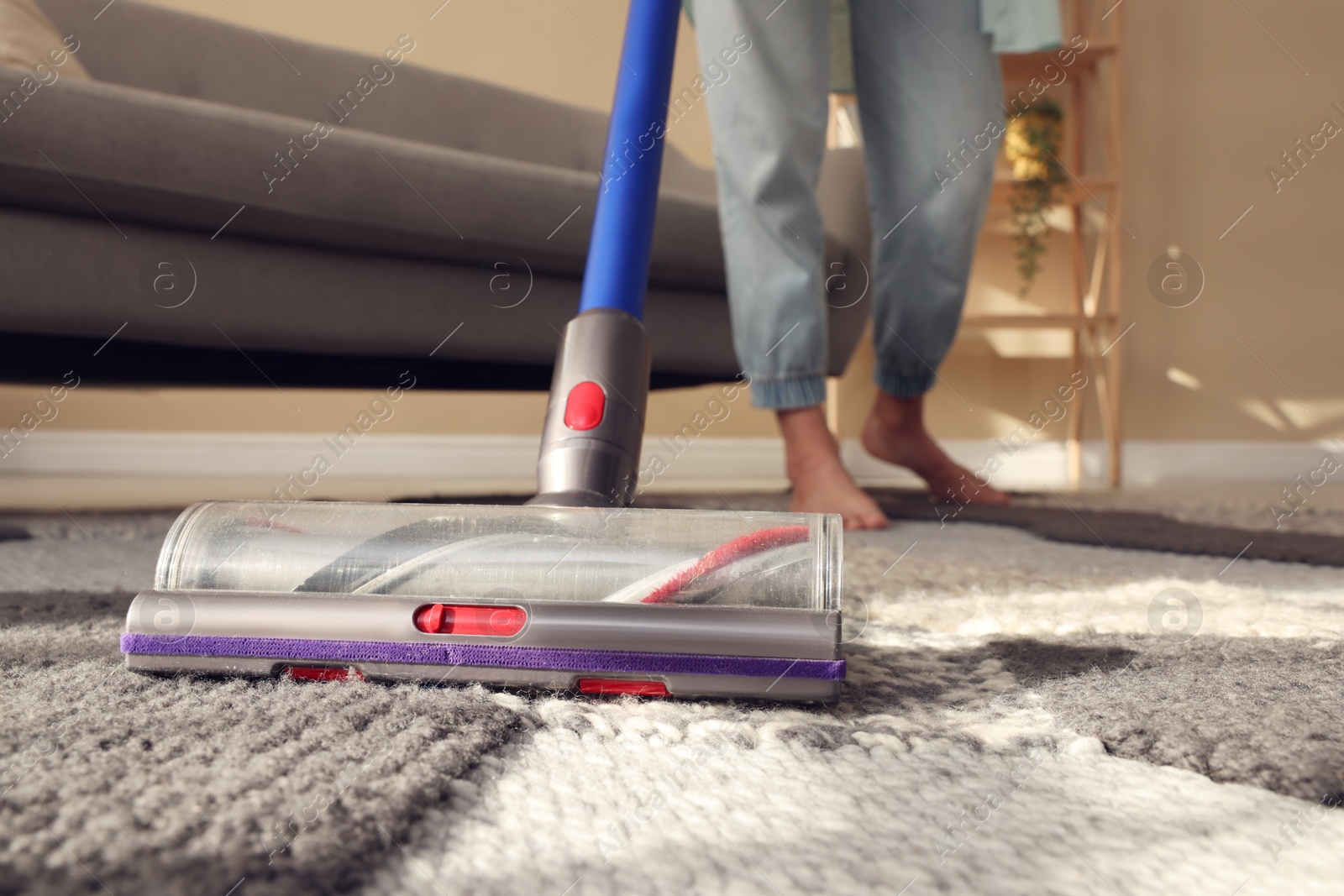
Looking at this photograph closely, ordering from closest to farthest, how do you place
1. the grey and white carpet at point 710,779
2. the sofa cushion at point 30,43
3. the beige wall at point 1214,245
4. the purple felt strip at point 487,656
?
the grey and white carpet at point 710,779 < the purple felt strip at point 487,656 < the sofa cushion at point 30,43 < the beige wall at point 1214,245

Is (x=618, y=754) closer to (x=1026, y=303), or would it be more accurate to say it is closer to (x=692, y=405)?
(x=692, y=405)

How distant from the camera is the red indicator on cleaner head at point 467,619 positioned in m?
0.38

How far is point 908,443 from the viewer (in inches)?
51.4

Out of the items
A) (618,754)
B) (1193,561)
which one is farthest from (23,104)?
(1193,561)

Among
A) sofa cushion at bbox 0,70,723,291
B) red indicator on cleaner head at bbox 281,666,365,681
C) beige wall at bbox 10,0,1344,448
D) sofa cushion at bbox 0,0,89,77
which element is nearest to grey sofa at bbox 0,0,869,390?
sofa cushion at bbox 0,70,723,291

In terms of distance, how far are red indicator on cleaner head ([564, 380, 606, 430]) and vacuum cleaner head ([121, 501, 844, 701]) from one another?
11cm

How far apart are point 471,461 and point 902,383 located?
3.88ft

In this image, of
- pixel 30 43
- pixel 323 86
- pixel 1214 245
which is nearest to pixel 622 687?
pixel 30 43

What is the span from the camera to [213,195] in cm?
98

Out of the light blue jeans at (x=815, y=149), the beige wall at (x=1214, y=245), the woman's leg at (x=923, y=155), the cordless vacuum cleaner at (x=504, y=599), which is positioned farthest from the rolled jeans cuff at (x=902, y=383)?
the beige wall at (x=1214, y=245)

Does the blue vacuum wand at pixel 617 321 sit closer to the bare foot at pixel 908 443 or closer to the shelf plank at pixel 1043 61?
the bare foot at pixel 908 443

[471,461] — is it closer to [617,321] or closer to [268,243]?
[268,243]

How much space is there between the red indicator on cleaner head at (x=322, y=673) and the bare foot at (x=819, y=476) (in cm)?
67

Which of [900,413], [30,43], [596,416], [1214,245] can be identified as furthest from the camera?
[1214,245]
